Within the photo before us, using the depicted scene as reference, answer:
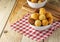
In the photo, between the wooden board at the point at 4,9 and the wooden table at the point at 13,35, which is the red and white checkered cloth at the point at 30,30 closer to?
the wooden table at the point at 13,35

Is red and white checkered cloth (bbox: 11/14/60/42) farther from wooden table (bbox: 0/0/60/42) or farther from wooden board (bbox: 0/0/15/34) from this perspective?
wooden board (bbox: 0/0/15/34)

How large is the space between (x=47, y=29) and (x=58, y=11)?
→ 0.91 ft

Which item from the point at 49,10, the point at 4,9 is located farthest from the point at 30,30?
the point at 4,9

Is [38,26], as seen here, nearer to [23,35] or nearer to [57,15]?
[23,35]

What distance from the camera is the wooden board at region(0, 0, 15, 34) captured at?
1455mm

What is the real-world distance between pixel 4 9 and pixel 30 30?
19.1 inches

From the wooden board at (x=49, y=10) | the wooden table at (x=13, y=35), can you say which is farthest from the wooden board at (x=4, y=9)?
the wooden board at (x=49, y=10)

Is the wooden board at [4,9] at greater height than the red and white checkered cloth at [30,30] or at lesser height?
greater

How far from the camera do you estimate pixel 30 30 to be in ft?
4.23

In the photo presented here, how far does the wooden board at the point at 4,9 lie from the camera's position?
1455 millimetres

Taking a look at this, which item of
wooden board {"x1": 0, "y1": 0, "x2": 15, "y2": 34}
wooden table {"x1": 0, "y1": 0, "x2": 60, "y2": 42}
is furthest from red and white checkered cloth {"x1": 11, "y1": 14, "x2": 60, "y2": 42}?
wooden board {"x1": 0, "y1": 0, "x2": 15, "y2": 34}

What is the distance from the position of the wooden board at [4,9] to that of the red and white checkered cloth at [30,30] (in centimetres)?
14

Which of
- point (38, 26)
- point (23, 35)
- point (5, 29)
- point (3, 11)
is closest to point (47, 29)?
point (38, 26)

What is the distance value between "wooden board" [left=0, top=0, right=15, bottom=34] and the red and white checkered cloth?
0.14 meters
